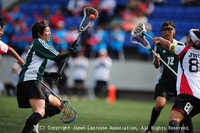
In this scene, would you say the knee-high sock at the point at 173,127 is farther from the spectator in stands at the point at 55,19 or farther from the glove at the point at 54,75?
the spectator in stands at the point at 55,19

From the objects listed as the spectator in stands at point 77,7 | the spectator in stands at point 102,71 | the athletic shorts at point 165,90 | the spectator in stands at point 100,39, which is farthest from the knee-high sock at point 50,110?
the spectator in stands at point 77,7

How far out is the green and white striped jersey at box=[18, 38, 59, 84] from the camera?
23.1ft

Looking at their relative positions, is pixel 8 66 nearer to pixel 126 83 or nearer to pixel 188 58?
pixel 126 83

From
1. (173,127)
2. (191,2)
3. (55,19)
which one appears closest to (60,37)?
(55,19)

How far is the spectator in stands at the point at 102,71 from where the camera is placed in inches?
747

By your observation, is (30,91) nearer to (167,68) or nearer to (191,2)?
(167,68)

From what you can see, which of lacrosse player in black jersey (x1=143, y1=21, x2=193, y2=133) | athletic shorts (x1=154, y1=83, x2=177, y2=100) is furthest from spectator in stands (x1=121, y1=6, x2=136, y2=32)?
athletic shorts (x1=154, y1=83, x2=177, y2=100)

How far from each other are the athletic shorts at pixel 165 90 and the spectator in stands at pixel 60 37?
1115 cm

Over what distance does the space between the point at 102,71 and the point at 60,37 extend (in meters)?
2.33

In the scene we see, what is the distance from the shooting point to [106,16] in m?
21.6

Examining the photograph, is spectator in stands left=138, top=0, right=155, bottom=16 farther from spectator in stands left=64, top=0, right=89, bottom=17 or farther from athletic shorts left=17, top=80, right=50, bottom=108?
athletic shorts left=17, top=80, right=50, bottom=108

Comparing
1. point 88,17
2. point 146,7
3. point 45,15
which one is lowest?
point 88,17

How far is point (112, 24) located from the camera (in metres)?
21.1

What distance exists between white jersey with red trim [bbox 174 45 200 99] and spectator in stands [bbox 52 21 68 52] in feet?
42.3
